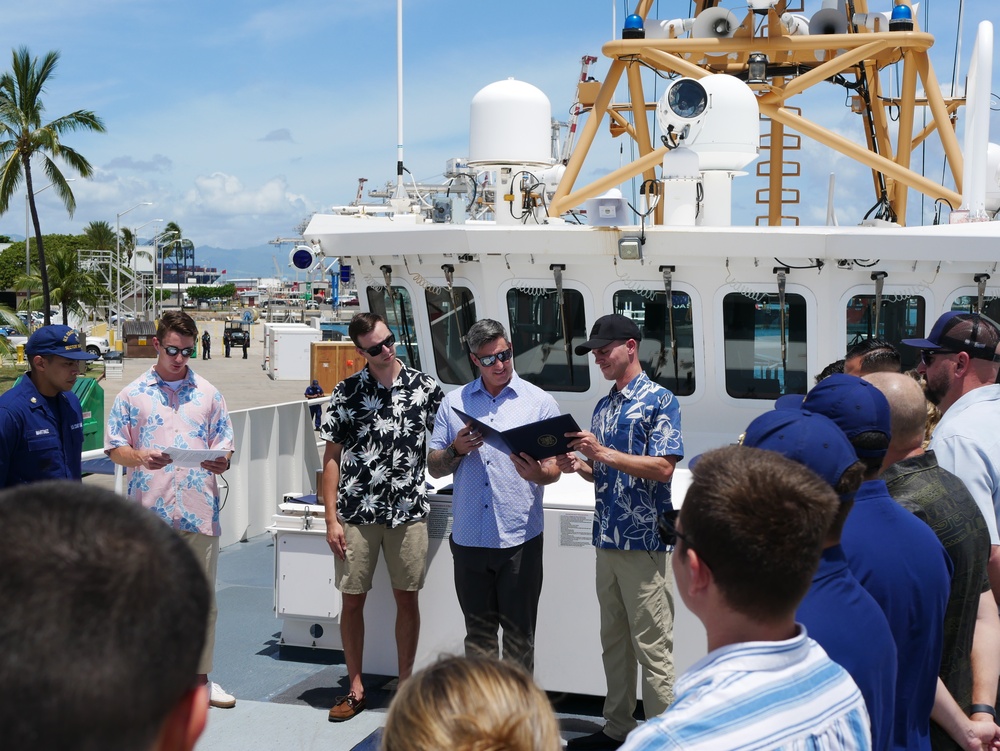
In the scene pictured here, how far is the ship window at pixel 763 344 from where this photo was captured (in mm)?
7188

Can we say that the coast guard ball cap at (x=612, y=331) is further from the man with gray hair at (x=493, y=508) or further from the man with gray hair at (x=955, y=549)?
the man with gray hair at (x=955, y=549)

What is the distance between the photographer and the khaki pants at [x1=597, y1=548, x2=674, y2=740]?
4809 mm

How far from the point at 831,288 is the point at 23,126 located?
43.2 meters

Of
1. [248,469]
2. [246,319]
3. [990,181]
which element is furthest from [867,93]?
[246,319]

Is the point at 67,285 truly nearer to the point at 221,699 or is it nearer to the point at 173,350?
the point at 221,699

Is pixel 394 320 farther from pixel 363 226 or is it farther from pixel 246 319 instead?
pixel 246 319

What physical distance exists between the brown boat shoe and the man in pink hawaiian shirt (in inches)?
27.1

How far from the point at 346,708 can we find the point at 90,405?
9.28 meters

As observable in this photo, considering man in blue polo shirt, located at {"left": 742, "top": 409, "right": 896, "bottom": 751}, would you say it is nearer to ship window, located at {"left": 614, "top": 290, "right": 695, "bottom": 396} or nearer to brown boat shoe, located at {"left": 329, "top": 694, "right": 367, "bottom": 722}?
brown boat shoe, located at {"left": 329, "top": 694, "right": 367, "bottom": 722}

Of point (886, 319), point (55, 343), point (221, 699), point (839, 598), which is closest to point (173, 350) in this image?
point (55, 343)

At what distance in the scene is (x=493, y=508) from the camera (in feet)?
16.5

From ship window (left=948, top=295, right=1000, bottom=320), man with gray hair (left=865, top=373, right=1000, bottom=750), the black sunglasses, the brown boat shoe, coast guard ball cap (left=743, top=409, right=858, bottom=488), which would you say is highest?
ship window (left=948, top=295, right=1000, bottom=320)

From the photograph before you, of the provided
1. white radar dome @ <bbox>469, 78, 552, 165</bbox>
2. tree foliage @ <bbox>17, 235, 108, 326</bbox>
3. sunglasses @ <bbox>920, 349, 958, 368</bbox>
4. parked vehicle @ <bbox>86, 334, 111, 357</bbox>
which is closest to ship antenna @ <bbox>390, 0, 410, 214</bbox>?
white radar dome @ <bbox>469, 78, 552, 165</bbox>

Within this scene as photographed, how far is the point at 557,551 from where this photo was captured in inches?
221
